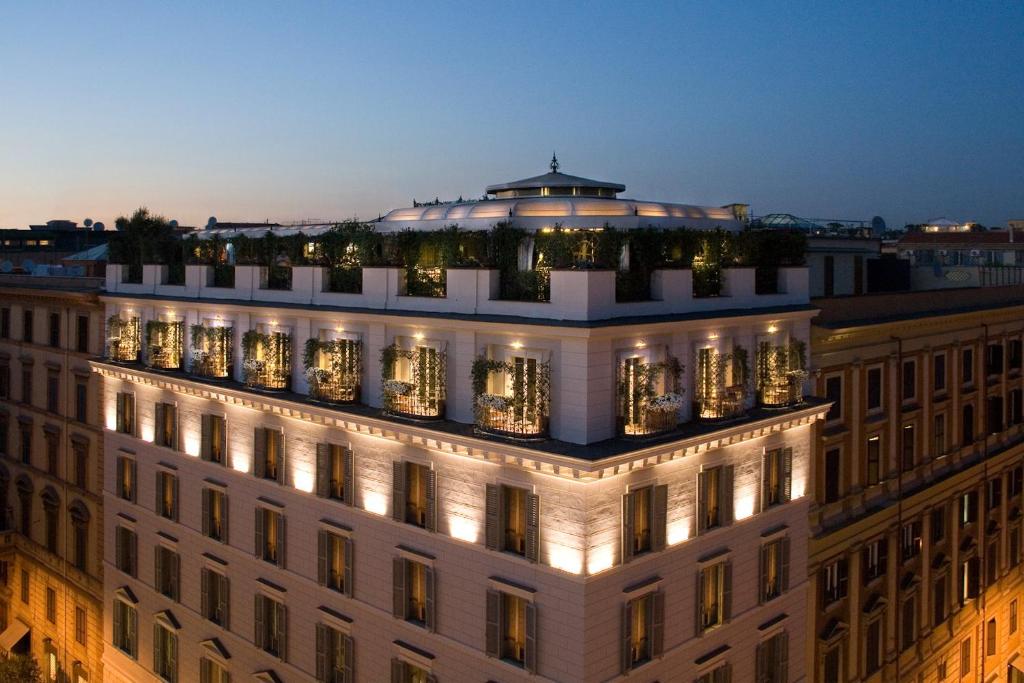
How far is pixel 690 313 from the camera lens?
2402 cm

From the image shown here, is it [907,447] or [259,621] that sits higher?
[907,447]

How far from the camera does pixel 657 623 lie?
74.0 ft

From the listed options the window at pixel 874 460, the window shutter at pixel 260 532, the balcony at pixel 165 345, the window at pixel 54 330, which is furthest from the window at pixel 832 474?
the window at pixel 54 330

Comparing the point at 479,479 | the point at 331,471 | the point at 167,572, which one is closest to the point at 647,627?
the point at 479,479

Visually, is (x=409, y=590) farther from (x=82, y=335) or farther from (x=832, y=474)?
(x=82, y=335)

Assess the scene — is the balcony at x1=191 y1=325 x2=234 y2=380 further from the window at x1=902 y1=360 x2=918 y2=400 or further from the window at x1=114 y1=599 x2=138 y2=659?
the window at x1=902 y1=360 x2=918 y2=400

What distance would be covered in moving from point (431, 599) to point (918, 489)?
21.1 m

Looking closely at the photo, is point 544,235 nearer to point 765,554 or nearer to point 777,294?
point 777,294

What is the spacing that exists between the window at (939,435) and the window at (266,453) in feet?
83.2

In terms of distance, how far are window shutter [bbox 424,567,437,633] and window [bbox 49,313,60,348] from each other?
88.0 feet

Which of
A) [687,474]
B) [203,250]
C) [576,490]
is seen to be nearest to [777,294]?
[687,474]

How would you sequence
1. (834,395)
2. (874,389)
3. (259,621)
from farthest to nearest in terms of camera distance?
1. (874,389)
2. (834,395)
3. (259,621)

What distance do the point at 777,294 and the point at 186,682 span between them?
24.6 m

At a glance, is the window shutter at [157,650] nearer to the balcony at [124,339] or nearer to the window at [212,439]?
the window at [212,439]
